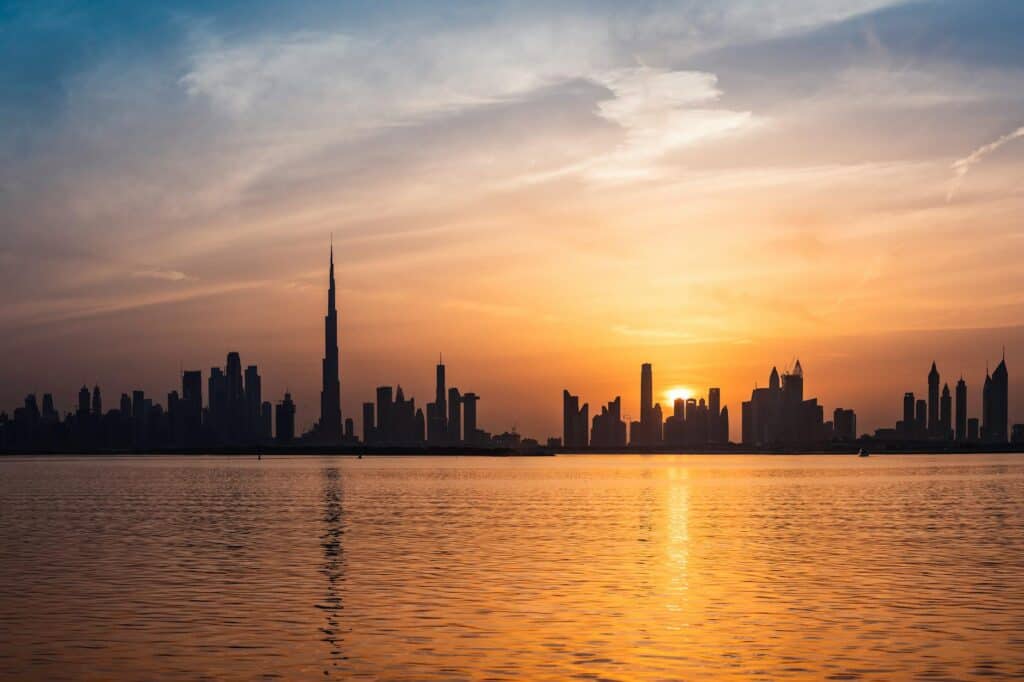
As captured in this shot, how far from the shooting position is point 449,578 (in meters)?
54.8

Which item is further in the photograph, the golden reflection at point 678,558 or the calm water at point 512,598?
the golden reflection at point 678,558

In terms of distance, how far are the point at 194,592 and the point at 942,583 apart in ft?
103

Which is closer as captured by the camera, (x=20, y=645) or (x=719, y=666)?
(x=719, y=666)

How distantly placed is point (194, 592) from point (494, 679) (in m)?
22.0

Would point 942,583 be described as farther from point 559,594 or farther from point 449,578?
point 449,578

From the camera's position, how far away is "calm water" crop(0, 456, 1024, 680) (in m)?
34.2

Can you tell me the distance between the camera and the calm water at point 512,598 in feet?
112

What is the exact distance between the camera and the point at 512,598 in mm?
47719

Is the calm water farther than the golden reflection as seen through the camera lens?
No

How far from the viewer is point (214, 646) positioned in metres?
36.9

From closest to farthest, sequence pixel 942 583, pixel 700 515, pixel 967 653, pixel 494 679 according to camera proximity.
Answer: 1. pixel 494 679
2. pixel 967 653
3. pixel 942 583
4. pixel 700 515

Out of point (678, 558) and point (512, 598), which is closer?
point (512, 598)

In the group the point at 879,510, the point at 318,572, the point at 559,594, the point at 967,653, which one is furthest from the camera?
the point at 879,510

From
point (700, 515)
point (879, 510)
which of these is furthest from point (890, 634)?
point (879, 510)
